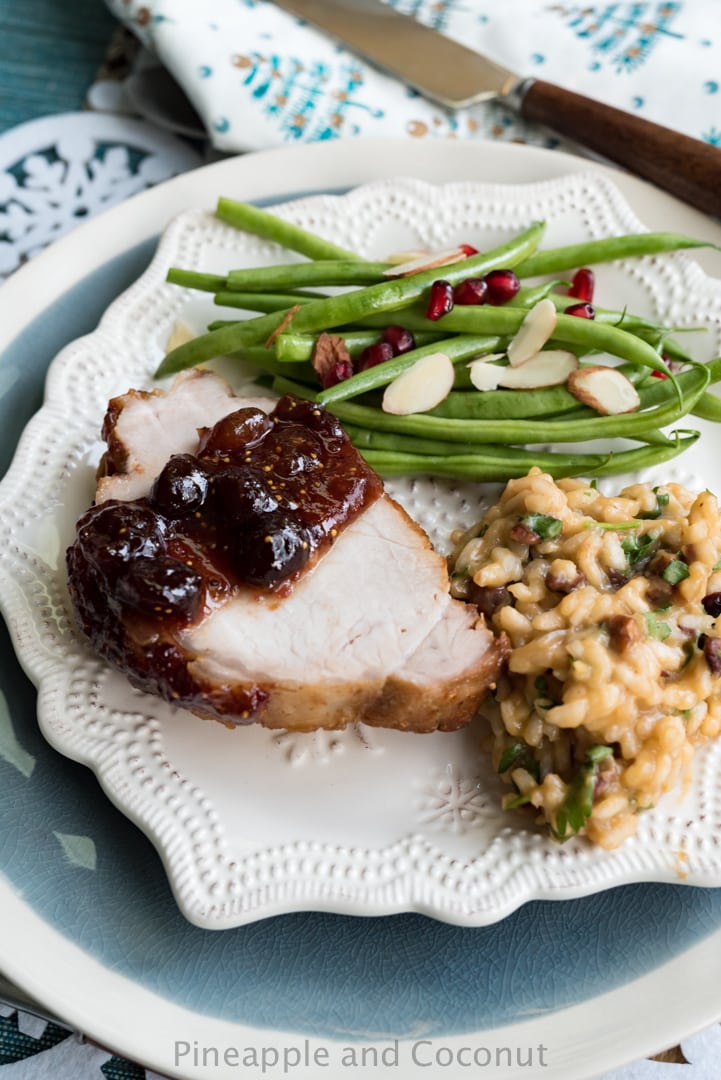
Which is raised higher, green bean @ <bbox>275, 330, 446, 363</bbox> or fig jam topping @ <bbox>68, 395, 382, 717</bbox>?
green bean @ <bbox>275, 330, 446, 363</bbox>

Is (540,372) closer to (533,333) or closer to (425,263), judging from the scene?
(533,333)

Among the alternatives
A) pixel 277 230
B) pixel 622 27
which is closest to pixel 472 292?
pixel 277 230

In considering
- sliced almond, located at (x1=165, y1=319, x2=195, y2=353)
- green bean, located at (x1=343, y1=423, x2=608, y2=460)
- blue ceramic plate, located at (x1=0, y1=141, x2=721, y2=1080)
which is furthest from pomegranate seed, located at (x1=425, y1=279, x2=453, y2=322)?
blue ceramic plate, located at (x1=0, y1=141, x2=721, y2=1080)

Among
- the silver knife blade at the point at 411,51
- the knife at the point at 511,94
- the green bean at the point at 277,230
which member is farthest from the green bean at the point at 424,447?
the silver knife blade at the point at 411,51

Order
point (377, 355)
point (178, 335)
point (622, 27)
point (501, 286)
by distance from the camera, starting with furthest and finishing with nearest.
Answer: point (622, 27) < point (178, 335) < point (501, 286) < point (377, 355)

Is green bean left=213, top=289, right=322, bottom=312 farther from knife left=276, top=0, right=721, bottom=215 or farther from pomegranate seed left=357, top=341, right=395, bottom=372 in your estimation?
knife left=276, top=0, right=721, bottom=215

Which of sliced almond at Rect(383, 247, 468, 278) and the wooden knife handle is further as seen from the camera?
the wooden knife handle
